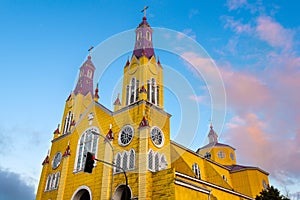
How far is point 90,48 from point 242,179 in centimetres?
3375

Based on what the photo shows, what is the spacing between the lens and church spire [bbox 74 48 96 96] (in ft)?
137

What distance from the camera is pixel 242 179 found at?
44594 millimetres

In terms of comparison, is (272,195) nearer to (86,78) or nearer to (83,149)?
(83,149)

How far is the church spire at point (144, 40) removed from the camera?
3566cm

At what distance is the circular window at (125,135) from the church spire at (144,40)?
10.9 metres

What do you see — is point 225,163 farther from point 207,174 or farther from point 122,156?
point 122,156

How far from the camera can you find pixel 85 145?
105ft

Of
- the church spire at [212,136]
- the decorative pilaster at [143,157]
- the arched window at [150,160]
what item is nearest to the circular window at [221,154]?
the church spire at [212,136]

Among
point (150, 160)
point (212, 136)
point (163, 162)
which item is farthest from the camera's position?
point (212, 136)

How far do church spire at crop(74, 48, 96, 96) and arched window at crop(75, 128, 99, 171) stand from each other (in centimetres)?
1053

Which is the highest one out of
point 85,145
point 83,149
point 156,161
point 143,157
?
point 85,145

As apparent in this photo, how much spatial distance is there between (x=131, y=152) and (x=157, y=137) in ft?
10.6

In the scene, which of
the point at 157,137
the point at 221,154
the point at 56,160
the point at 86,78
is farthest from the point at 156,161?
the point at 221,154

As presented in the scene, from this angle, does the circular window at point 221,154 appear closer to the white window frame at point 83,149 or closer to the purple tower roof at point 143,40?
the purple tower roof at point 143,40
